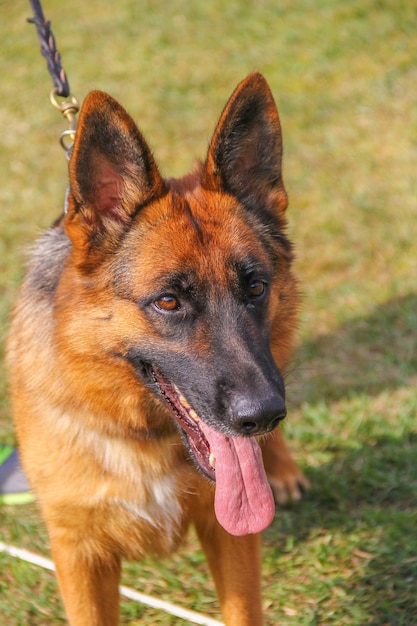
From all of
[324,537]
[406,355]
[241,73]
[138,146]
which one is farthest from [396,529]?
[241,73]

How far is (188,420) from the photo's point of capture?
123 inches

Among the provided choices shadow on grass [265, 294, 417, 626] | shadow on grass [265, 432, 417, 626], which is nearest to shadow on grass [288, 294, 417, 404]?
shadow on grass [265, 294, 417, 626]

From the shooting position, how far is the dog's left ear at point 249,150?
10.5 feet

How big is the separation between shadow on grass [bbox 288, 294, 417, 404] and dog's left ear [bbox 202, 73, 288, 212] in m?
2.06

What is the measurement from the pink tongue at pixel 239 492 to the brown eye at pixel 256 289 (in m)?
0.54

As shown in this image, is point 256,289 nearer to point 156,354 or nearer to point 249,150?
point 156,354

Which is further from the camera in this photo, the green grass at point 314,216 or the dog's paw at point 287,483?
the dog's paw at point 287,483

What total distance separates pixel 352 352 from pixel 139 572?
2446 mm

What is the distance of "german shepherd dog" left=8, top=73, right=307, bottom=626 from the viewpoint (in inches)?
118

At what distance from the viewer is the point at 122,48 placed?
1078cm

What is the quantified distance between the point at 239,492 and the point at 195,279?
0.82 metres

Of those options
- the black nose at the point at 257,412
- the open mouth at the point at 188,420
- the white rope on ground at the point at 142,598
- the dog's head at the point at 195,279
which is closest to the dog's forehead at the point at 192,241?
the dog's head at the point at 195,279

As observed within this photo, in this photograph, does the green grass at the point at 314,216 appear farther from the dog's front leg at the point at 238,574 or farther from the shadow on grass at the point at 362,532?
the dog's front leg at the point at 238,574

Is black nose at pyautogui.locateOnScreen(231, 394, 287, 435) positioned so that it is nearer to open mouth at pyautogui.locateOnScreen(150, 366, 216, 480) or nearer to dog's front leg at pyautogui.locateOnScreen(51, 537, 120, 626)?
open mouth at pyautogui.locateOnScreen(150, 366, 216, 480)
